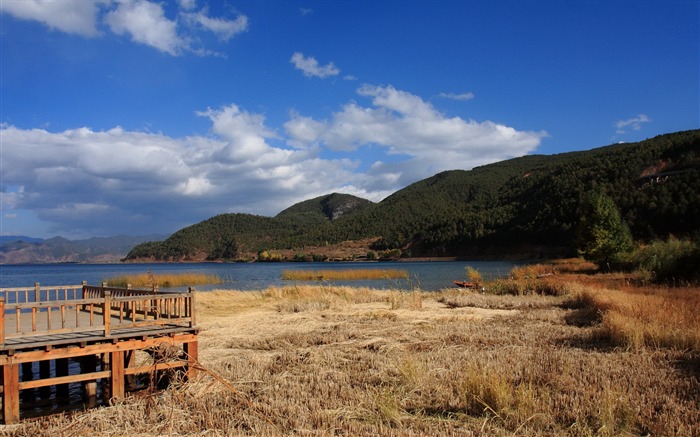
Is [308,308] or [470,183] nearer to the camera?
[308,308]

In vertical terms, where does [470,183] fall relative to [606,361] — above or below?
above

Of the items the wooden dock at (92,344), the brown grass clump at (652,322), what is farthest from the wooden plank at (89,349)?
the brown grass clump at (652,322)

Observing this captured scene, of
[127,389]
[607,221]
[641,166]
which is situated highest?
[641,166]

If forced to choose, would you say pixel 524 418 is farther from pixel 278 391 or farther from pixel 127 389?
pixel 127 389

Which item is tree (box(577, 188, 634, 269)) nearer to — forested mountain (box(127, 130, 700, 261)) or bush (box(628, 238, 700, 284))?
bush (box(628, 238, 700, 284))

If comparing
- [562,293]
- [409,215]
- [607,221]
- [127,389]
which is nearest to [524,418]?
[127,389]

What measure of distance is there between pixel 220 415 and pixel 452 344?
6.49 m

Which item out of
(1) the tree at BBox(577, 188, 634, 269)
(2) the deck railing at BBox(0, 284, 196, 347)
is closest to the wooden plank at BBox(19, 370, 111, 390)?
(2) the deck railing at BBox(0, 284, 196, 347)

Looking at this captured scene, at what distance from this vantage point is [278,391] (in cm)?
895

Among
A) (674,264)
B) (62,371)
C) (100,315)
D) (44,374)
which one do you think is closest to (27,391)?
(44,374)

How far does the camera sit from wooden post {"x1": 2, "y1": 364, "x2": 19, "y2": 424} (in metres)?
8.59

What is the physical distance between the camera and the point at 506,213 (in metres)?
113

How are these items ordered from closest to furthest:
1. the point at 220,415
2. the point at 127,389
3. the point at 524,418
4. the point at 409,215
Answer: the point at 524,418 < the point at 220,415 < the point at 127,389 < the point at 409,215

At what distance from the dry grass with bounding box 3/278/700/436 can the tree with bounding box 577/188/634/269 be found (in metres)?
26.3
